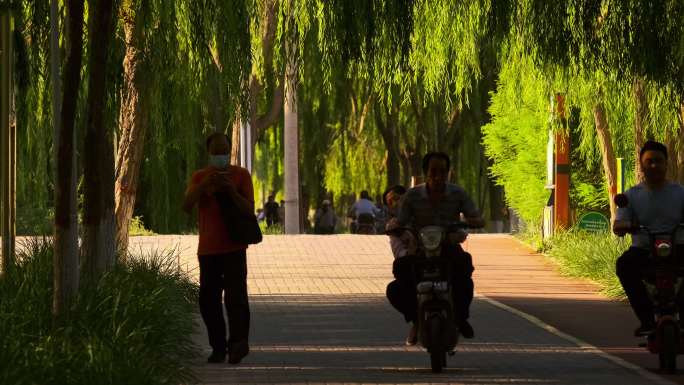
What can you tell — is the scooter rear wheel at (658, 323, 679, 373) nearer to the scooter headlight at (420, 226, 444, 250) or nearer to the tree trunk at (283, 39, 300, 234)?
the scooter headlight at (420, 226, 444, 250)

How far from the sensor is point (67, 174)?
42.6ft

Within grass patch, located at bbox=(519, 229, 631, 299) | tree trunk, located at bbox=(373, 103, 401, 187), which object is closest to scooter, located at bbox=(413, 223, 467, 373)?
grass patch, located at bbox=(519, 229, 631, 299)

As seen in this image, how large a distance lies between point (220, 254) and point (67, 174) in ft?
4.37

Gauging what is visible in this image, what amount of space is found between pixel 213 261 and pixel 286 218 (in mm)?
30432

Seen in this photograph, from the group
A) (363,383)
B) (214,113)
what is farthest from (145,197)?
(363,383)

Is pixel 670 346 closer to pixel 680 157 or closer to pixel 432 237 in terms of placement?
pixel 432 237

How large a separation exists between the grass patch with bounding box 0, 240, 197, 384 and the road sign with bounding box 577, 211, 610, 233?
489 inches

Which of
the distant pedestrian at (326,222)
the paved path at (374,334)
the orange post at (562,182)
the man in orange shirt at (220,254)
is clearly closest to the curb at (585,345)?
the paved path at (374,334)

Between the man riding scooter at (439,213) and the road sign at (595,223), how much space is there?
14.9 metres

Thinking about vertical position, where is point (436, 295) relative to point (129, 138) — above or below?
below

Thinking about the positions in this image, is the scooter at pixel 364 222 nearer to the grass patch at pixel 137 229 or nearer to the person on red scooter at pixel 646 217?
the grass patch at pixel 137 229

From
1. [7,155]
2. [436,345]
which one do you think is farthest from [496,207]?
[436,345]

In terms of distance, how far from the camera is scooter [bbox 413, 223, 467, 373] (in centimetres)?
1284

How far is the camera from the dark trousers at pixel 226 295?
1366 centimetres
